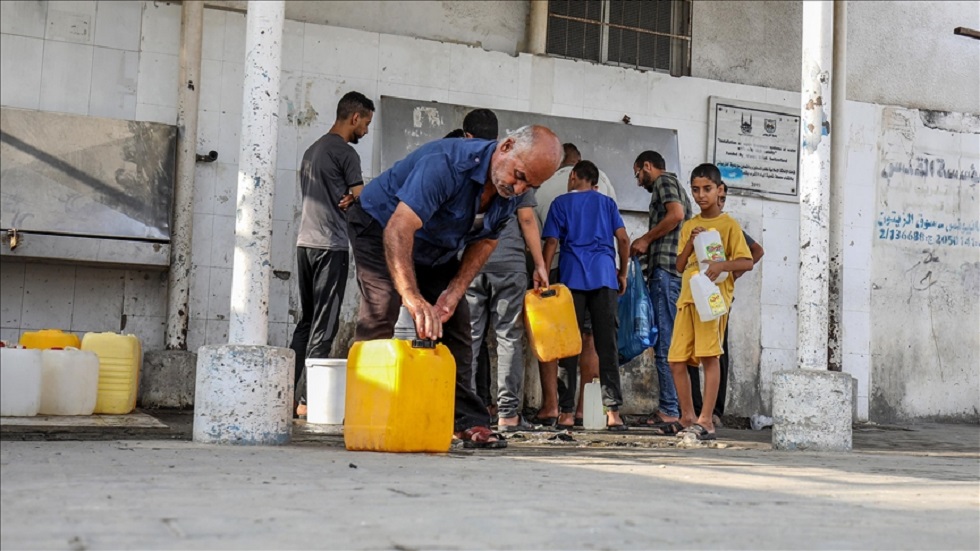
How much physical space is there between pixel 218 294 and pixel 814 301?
401 cm

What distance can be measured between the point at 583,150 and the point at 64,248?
12.8 feet

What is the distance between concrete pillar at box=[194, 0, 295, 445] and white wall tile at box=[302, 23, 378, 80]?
2.83 meters

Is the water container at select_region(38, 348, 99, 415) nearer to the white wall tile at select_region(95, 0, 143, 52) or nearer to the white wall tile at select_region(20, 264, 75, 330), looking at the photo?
the white wall tile at select_region(20, 264, 75, 330)

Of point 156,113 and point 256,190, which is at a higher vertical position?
point 156,113

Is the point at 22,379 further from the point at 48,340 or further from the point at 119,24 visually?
the point at 119,24

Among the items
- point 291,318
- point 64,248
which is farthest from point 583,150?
point 64,248

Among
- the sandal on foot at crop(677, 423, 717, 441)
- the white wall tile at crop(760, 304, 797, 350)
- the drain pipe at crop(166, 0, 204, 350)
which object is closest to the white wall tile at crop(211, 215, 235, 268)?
the drain pipe at crop(166, 0, 204, 350)

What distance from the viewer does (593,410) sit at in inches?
288

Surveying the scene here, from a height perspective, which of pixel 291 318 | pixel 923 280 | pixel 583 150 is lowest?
pixel 291 318

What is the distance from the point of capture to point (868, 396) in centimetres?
961

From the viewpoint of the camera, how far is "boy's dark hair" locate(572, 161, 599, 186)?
731 centimetres

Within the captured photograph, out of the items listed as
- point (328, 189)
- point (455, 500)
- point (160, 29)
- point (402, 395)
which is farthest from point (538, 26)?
point (455, 500)

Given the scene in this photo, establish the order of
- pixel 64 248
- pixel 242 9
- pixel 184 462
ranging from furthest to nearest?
pixel 242 9
pixel 64 248
pixel 184 462

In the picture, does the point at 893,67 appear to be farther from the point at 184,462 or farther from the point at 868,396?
the point at 184,462
